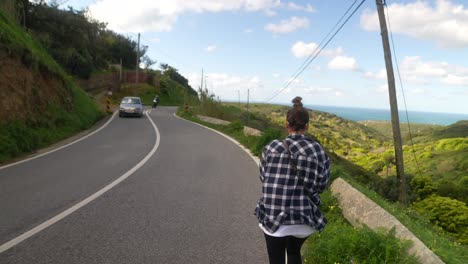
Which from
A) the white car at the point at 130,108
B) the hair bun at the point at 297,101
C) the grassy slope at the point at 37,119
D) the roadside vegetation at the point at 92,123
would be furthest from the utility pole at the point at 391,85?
the white car at the point at 130,108

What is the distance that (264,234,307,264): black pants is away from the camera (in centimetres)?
296

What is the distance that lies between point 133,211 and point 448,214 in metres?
12.1

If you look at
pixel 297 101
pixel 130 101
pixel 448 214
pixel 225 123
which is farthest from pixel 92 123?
pixel 297 101

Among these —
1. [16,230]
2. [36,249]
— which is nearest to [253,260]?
[36,249]

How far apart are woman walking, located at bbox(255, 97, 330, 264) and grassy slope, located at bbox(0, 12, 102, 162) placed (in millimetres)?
10224

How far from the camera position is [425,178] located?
19984mm

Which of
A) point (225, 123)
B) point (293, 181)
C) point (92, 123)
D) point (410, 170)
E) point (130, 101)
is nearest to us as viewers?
point (293, 181)

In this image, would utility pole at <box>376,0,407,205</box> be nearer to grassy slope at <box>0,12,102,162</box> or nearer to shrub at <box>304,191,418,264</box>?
shrub at <box>304,191,418,264</box>

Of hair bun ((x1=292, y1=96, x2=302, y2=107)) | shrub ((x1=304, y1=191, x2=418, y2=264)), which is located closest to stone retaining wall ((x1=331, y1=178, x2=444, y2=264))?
shrub ((x1=304, y1=191, x2=418, y2=264))

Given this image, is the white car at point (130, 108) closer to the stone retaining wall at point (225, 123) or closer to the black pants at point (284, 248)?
the stone retaining wall at point (225, 123)

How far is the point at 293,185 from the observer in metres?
2.87

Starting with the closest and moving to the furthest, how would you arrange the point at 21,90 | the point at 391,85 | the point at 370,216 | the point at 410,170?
the point at 370,216 → the point at 391,85 → the point at 21,90 → the point at 410,170

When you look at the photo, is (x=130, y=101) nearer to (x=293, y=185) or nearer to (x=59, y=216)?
(x=59, y=216)

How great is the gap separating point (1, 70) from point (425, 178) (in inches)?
763
